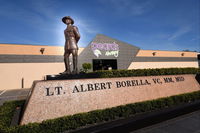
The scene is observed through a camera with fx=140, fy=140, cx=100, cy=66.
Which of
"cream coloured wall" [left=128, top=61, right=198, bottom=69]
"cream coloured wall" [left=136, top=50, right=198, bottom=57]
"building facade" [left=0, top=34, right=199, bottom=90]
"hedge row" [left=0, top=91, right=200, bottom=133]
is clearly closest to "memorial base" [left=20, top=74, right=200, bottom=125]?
"hedge row" [left=0, top=91, right=200, bottom=133]

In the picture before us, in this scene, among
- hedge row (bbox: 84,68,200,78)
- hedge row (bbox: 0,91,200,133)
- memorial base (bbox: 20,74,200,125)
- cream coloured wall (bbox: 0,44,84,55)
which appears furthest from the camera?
cream coloured wall (bbox: 0,44,84,55)

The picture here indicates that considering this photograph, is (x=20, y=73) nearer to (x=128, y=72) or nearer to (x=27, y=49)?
(x=27, y=49)

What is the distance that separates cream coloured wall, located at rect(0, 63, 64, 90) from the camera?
1750 cm

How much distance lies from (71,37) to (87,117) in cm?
388

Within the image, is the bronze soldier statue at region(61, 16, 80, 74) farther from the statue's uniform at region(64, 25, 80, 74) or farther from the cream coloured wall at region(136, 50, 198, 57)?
the cream coloured wall at region(136, 50, 198, 57)

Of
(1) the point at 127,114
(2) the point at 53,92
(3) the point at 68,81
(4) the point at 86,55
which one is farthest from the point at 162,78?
(4) the point at 86,55

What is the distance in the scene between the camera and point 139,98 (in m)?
6.51

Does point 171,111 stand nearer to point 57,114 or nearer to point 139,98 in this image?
point 139,98

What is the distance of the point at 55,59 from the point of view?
67.7ft

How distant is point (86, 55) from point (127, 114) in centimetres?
1693

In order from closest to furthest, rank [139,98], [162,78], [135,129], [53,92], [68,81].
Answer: [135,129], [53,92], [68,81], [139,98], [162,78]

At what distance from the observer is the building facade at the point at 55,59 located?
59.0ft

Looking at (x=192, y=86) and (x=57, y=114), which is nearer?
(x=57, y=114)

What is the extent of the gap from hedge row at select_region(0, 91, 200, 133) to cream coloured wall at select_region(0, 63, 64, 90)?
1342 centimetres
